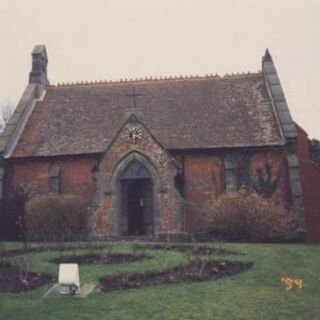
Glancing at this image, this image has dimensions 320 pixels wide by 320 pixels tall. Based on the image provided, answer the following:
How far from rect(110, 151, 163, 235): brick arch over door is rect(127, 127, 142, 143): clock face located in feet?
2.06

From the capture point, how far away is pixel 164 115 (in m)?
29.7

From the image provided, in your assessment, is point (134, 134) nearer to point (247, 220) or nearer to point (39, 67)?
point (247, 220)

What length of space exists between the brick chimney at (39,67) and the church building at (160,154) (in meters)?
1.23

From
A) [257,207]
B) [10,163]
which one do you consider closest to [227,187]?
[257,207]

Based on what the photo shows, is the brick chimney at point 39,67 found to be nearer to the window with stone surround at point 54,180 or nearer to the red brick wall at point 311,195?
the window with stone surround at point 54,180

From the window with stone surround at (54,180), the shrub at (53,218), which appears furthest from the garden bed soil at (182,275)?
the window with stone surround at (54,180)

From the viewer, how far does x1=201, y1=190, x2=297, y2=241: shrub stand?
21.0 meters

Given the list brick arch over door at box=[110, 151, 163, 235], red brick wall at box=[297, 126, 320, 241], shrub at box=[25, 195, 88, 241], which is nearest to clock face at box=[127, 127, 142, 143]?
brick arch over door at box=[110, 151, 163, 235]

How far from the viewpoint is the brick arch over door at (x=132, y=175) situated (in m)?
23.6

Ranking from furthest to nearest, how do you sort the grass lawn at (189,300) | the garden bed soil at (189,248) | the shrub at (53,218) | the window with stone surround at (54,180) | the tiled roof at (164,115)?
the tiled roof at (164,115), the window with stone surround at (54,180), the shrub at (53,218), the garden bed soil at (189,248), the grass lawn at (189,300)

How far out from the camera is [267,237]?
21.0 meters

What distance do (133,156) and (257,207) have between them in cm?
669

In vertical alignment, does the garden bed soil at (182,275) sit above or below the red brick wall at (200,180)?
below

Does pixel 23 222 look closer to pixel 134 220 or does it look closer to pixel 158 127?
pixel 134 220
